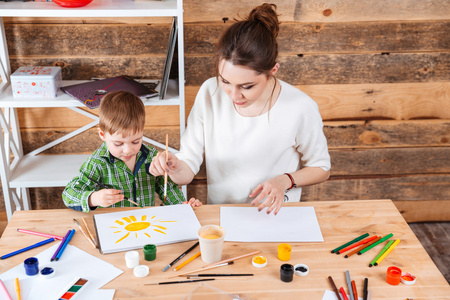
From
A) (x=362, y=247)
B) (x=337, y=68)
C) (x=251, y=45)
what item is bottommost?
(x=362, y=247)

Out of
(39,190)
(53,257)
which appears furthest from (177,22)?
(39,190)

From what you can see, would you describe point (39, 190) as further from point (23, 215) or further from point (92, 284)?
point (92, 284)

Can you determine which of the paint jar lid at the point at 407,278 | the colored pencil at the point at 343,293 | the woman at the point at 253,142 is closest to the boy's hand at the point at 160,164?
the woman at the point at 253,142

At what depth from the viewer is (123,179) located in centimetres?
172

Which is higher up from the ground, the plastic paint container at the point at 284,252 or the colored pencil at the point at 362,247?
the plastic paint container at the point at 284,252

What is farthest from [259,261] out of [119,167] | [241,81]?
[119,167]

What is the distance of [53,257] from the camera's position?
1.25 m

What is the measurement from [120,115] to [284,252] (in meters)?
0.71

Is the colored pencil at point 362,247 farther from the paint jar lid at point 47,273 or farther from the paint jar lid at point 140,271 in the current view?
the paint jar lid at point 47,273

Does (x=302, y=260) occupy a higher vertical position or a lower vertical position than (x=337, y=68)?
lower

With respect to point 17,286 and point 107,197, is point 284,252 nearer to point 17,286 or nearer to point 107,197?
point 107,197

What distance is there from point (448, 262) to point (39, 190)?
225cm

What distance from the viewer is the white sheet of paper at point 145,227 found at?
1.33m

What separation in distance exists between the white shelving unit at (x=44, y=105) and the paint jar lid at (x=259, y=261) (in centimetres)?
100
